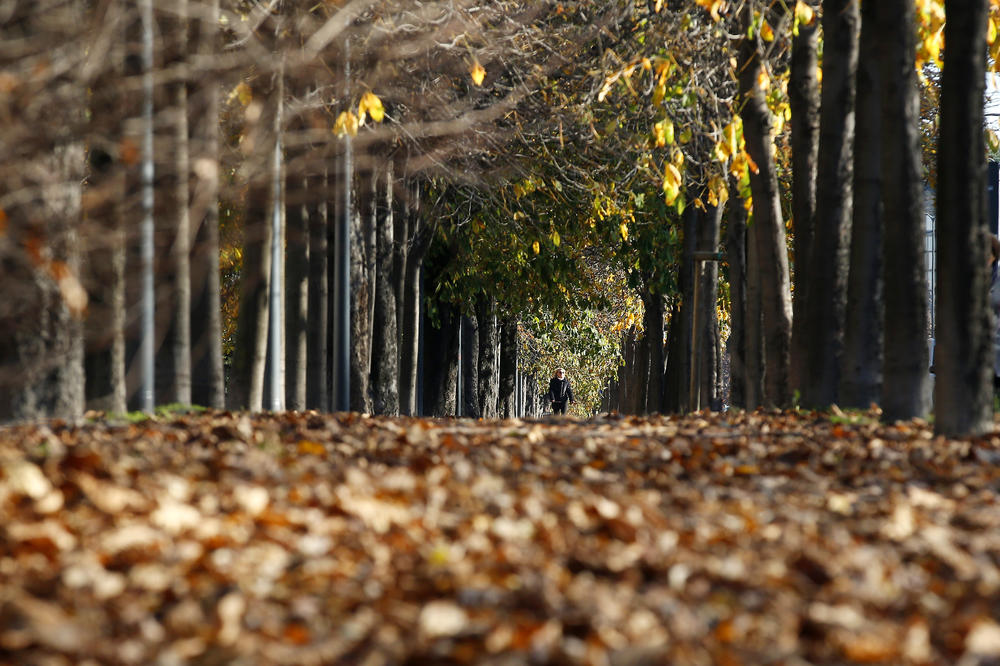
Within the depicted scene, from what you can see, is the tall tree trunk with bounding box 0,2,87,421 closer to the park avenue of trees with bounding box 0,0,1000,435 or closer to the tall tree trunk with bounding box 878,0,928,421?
the park avenue of trees with bounding box 0,0,1000,435

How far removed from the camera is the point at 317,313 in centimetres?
1620

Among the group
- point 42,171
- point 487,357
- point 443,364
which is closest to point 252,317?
point 42,171

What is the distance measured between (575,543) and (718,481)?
7.04 feet

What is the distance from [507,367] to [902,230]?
72.6 feet

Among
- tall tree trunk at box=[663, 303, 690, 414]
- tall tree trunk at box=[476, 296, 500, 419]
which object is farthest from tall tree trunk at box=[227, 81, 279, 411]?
tall tree trunk at box=[476, 296, 500, 419]

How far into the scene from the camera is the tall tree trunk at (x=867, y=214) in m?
10.5

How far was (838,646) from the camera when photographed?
12.3ft

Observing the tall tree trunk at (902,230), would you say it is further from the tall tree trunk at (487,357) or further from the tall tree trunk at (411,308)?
the tall tree trunk at (487,357)

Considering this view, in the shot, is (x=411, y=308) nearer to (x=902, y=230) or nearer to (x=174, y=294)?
(x=174, y=294)

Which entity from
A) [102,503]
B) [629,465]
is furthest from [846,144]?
[102,503]

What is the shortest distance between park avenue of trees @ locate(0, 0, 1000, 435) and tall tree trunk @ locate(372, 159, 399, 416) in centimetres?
5

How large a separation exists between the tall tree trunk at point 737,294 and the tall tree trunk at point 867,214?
16.1 ft

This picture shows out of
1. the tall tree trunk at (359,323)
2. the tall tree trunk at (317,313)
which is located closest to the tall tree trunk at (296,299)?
the tall tree trunk at (317,313)

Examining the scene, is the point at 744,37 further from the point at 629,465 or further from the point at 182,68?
the point at 182,68
